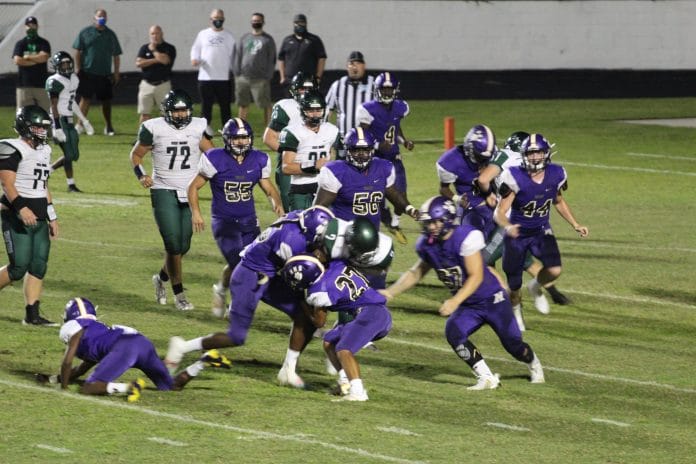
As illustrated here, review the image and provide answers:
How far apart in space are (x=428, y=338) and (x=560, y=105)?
20690 millimetres

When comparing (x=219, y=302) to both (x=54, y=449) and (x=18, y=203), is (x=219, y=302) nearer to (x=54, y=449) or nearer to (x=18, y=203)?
(x=18, y=203)

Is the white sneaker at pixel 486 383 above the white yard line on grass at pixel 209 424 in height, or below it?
below

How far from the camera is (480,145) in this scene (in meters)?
12.4

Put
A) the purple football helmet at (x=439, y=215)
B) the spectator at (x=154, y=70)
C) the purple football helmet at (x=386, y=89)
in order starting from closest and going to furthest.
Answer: the purple football helmet at (x=439, y=215), the purple football helmet at (x=386, y=89), the spectator at (x=154, y=70)

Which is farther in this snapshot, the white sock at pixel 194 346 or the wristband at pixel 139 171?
the wristband at pixel 139 171

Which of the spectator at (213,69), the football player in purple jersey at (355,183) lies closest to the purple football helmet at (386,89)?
the football player in purple jersey at (355,183)

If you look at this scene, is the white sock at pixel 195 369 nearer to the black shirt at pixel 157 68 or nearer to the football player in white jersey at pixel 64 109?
the football player in white jersey at pixel 64 109

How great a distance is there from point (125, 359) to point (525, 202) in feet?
13.5

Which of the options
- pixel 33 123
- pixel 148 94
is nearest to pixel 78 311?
pixel 33 123

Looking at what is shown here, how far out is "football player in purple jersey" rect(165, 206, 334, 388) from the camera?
9.70m

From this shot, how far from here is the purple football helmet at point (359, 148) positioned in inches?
433

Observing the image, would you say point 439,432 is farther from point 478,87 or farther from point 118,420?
point 478,87

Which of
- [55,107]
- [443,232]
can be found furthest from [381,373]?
[55,107]

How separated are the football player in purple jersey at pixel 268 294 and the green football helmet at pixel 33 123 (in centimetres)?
243
